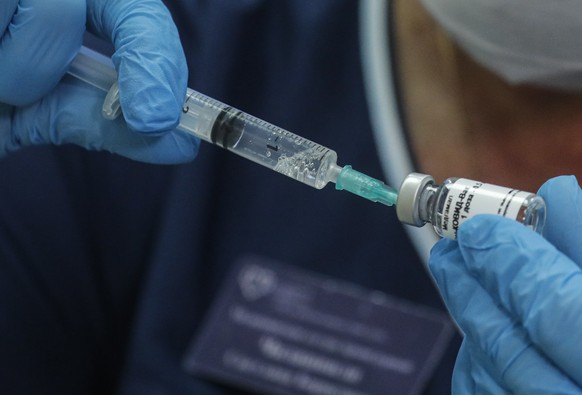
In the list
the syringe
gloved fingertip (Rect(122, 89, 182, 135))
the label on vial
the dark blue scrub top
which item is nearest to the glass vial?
the label on vial

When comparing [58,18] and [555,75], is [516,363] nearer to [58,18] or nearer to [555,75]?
[555,75]

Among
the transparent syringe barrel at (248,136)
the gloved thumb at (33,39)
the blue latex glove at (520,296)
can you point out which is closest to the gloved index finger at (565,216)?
the blue latex glove at (520,296)

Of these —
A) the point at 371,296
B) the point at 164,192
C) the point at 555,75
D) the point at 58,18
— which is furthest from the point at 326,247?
the point at 58,18

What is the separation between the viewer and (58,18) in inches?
34.3

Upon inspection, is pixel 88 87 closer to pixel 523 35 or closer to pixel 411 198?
pixel 411 198

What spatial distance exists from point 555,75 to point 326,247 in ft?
1.28

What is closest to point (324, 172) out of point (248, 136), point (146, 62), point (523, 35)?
point (248, 136)

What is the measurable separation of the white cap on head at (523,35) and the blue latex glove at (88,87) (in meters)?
0.37

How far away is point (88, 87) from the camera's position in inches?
37.6

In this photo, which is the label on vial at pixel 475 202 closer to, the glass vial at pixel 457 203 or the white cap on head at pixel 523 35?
the glass vial at pixel 457 203

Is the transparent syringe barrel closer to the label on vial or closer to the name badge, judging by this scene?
the label on vial

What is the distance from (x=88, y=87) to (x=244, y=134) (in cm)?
20

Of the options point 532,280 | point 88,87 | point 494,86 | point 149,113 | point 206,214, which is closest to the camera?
point 532,280

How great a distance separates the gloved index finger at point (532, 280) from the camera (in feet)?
2.18
